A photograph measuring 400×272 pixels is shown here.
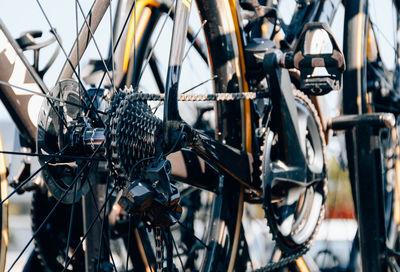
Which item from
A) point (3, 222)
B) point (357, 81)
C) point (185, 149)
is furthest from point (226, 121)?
point (3, 222)

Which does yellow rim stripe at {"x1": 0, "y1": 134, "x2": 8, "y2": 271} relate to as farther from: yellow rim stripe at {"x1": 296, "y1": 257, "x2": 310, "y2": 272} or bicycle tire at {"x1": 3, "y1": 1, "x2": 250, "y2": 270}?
yellow rim stripe at {"x1": 296, "y1": 257, "x2": 310, "y2": 272}

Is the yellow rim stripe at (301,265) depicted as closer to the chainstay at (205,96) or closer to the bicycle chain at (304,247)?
the bicycle chain at (304,247)

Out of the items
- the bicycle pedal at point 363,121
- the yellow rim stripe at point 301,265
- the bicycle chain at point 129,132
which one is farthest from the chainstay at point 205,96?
the yellow rim stripe at point 301,265

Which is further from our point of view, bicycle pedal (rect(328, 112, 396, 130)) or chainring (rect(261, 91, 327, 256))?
bicycle pedal (rect(328, 112, 396, 130))

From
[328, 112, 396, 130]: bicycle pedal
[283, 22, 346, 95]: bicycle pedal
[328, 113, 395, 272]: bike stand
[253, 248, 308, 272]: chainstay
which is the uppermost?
[283, 22, 346, 95]: bicycle pedal

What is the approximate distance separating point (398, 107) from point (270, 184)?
0.98m

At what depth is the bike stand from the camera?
228 cm

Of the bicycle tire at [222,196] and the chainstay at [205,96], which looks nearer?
the chainstay at [205,96]

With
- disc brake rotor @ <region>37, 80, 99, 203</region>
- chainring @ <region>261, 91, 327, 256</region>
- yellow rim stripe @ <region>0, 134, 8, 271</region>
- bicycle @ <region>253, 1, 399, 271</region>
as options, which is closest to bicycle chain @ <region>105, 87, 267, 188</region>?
disc brake rotor @ <region>37, 80, 99, 203</region>

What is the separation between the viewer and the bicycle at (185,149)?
1451 millimetres

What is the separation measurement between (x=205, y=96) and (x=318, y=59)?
1.16 feet

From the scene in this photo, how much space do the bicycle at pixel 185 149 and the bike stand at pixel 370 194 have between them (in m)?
0.14

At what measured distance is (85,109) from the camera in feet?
5.31

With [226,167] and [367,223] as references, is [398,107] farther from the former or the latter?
[226,167]
